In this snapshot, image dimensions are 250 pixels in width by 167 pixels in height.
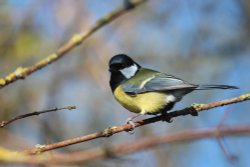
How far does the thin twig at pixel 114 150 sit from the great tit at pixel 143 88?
3.07ft

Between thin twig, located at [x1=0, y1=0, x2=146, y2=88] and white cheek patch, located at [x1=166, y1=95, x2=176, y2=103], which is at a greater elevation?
thin twig, located at [x1=0, y1=0, x2=146, y2=88]

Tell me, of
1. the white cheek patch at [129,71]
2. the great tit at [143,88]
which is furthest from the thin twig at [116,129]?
the white cheek patch at [129,71]

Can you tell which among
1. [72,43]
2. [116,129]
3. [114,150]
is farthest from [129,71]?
[114,150]

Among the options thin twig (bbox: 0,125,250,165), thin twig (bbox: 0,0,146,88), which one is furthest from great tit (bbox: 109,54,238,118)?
thin twig (bbox: 0,125,250,165)

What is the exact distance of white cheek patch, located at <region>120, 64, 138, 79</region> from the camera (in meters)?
2.31

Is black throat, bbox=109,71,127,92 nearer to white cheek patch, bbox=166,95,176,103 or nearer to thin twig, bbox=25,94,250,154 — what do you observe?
white cheek patch, bbox=166,95,176,103

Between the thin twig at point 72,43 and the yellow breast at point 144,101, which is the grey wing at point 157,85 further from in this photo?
the thin twig at point 72,43

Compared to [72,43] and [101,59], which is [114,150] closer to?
[72,43]

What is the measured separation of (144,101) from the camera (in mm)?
2145

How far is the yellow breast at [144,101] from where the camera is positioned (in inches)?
82.5

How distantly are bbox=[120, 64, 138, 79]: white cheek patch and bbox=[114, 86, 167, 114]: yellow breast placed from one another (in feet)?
0.40

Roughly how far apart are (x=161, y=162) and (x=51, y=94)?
0.95 m

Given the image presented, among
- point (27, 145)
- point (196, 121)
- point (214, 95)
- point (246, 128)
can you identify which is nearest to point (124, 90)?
point (27, 145)

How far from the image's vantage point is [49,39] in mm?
4262
